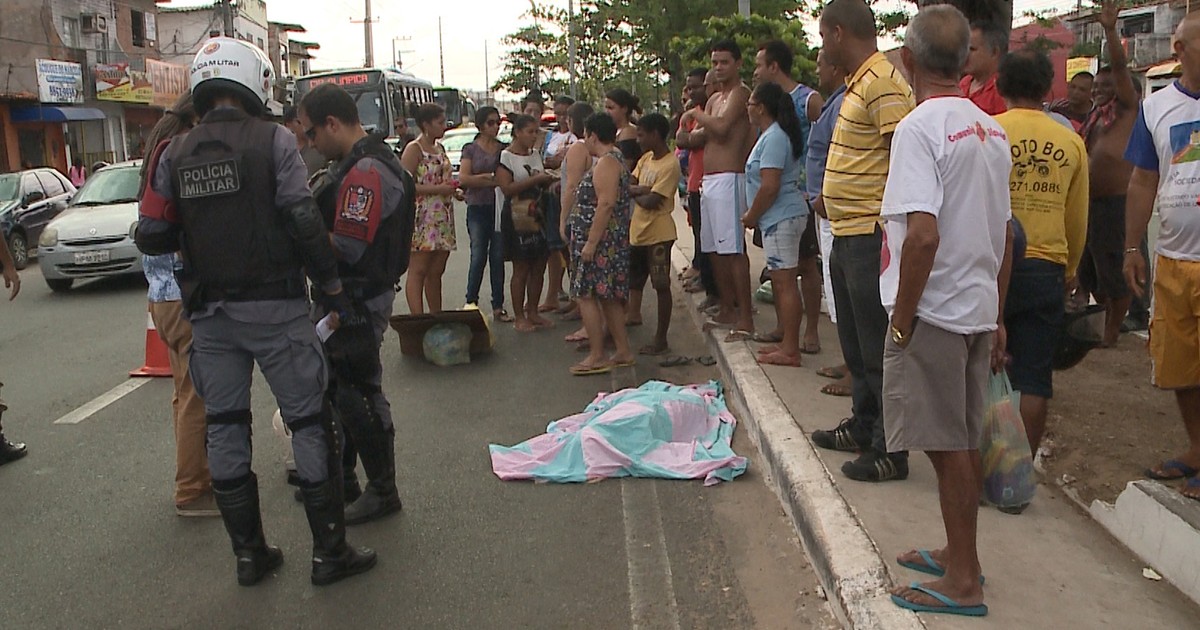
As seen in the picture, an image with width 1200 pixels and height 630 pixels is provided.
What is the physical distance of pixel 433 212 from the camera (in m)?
8.45

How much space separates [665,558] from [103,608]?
2189mm

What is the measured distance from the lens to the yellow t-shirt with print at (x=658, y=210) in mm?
7656

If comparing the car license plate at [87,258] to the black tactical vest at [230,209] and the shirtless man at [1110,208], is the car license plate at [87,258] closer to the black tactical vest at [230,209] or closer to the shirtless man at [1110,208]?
the black tactical vest at [230,209]

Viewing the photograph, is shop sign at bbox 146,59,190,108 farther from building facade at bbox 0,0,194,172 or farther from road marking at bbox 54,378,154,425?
road marking at bbox 54,378,154,425

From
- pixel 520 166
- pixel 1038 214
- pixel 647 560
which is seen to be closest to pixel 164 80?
pixel 520 166

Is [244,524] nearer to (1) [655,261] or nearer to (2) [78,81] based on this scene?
(1) [655,261]

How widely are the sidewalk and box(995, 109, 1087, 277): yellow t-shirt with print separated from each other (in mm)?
1092

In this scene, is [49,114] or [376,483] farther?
[49,114]

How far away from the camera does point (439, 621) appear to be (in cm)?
371

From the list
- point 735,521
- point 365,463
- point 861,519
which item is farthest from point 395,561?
point 861,519

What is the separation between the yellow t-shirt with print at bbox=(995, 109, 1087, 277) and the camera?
4.04 m

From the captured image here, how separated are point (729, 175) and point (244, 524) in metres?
4.43

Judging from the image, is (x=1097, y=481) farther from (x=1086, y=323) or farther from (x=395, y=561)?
(x=395, y=561)

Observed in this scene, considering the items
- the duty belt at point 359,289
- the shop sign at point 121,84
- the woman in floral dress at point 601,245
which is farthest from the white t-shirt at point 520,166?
the shop sign at point 121,84
